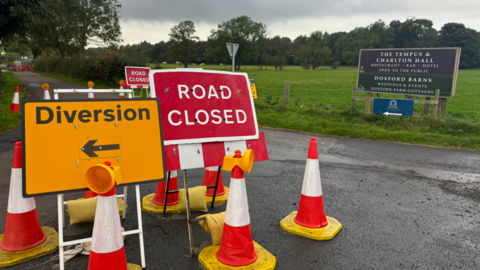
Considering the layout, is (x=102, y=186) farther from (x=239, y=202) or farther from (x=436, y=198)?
(x=436, y=198)

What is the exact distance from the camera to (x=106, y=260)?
2.56 meters

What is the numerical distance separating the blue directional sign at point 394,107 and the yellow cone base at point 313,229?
838 centimetres

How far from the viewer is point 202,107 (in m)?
3.62

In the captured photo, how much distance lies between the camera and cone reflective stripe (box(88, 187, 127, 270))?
8.30 ft

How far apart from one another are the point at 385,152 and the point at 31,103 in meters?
7.37

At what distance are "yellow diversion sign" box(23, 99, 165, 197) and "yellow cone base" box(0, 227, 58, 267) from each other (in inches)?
35.9

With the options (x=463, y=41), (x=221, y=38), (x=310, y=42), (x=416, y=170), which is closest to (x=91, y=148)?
(x=416, y=170)

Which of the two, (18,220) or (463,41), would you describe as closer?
(18,220)

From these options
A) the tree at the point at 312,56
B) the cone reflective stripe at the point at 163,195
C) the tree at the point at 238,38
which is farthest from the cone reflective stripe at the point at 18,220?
the tree at the point at 312,56

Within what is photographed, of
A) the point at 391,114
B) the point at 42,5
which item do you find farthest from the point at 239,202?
the point at 42,5

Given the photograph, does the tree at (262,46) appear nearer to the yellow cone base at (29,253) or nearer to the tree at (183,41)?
the tree at (183,41)

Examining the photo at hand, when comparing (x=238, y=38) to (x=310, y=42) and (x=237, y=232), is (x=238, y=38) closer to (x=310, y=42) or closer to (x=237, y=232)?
(x=310, y=42)

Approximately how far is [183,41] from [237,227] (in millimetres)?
71829

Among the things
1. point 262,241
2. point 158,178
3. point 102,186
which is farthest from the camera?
point 262,241
